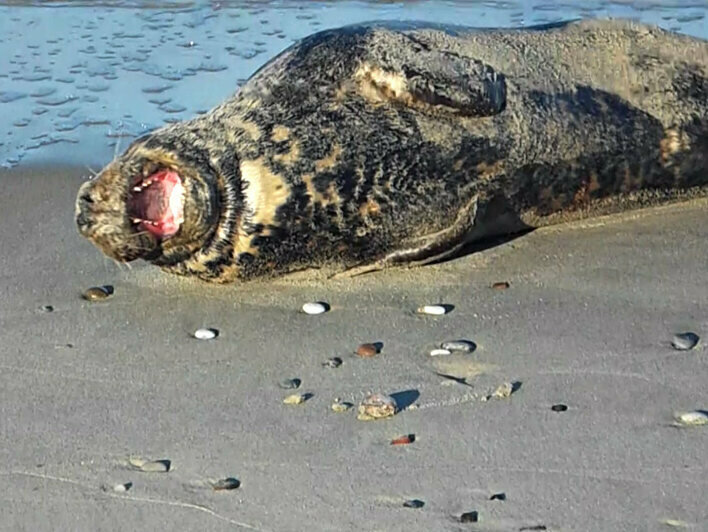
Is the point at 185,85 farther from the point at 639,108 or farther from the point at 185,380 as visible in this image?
the point at 185,380

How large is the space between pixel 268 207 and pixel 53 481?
160 cm

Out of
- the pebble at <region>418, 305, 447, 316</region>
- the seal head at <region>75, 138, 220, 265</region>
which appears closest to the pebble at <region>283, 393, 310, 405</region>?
the pebble at <region>418, 305, 447, 316</region>

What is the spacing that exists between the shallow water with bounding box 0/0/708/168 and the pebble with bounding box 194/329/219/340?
7.42 ft

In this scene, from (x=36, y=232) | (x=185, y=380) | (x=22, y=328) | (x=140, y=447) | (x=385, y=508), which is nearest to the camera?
(x=385, y=508)

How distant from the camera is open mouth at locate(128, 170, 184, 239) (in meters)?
4.86

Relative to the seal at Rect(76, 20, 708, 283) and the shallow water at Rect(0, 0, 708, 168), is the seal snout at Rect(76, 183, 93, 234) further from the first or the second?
the shallow water at Rect(0, 0, 708, 168)

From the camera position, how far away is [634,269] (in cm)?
511

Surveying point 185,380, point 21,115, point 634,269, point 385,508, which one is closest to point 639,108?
point 634,269

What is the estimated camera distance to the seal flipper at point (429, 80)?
5195 mm

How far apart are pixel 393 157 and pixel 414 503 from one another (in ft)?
6.26

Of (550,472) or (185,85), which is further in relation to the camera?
(185,85)

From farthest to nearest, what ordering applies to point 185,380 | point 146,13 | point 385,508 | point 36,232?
1. point 146,13
2. point 36,232
3. point 185,380
4. point 385,508

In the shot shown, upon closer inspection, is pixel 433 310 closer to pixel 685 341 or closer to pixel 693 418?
pixel 685 341

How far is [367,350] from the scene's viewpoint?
4430 mm
